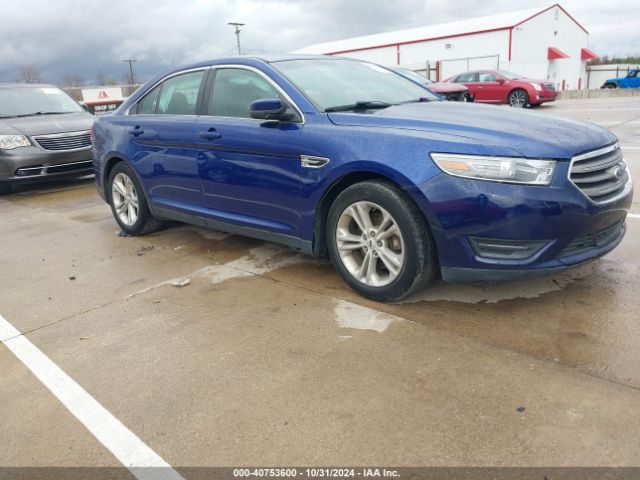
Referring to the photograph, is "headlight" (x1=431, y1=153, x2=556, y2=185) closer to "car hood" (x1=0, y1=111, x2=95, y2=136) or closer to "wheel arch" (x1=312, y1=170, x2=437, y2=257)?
"wheel arch" (x1=312, y1=170, x2=437, y2=257)

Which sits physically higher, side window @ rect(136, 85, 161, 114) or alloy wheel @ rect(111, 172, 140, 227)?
side window @ rect(136, 85, 161, 114)

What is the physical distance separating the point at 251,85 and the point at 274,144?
68 cm

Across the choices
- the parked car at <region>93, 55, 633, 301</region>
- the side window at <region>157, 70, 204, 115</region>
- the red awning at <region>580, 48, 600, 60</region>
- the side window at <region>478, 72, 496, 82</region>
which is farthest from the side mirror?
the red awning at <region>580, 48, 600, 60</region>

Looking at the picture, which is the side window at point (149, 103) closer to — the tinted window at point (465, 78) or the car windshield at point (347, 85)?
the car windshield at point (347, 85)

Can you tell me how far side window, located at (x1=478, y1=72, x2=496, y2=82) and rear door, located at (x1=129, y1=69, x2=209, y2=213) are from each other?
678 inches

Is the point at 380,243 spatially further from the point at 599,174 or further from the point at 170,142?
the point at 170,142

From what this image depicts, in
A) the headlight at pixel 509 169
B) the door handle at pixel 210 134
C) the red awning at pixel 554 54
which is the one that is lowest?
the headlight at pixel 509 169

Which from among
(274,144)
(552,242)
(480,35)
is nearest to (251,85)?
(274,144)

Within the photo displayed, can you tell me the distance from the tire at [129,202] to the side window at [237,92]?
145 cm

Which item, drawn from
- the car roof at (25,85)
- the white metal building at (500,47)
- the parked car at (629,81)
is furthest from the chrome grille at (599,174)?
the parked car at (629,81)

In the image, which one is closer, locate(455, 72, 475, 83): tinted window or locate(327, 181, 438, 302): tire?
locate(327, 181, 438, 302): tire

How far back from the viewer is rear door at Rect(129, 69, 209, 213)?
4.73 metres

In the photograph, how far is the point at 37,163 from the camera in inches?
325

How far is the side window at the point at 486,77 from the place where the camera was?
20078mm
